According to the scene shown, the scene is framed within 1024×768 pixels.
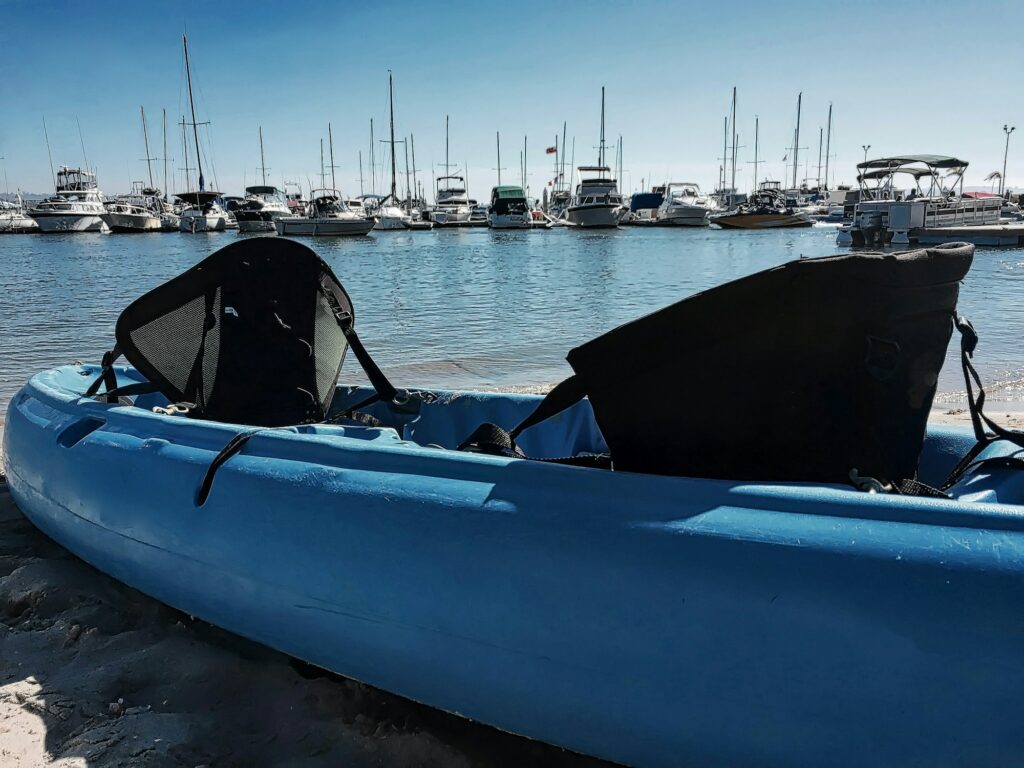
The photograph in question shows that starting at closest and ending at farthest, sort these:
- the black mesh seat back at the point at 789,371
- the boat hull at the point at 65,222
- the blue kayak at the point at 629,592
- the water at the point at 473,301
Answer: the blue kayak at the point at 629,592
the black mesh seat back at the point at 789,371
the water at the point at 473,301
the boat hull at the point at 65,222

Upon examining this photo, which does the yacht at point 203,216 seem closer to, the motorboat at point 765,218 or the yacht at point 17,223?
the yacht at point 17,223

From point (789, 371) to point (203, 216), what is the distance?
56653mm

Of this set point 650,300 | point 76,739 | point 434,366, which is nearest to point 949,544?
point 76,739

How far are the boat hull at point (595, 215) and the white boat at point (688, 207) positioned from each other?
4796 mm

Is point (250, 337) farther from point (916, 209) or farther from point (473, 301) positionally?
point (916, 209)

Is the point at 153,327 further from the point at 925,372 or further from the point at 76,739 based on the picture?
the point at 925,372

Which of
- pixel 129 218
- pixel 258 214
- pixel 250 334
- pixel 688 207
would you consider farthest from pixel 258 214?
pixel 250 334

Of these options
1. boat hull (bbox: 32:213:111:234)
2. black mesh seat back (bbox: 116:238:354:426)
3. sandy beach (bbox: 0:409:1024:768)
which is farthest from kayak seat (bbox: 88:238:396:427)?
boat hull (bbox: 32:213:111:234)

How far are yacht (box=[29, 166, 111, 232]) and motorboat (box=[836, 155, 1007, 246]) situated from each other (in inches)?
1890

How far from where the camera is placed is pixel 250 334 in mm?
3471

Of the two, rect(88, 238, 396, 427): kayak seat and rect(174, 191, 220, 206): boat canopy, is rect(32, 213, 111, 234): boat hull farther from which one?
rect(88, 238, 396, 427): kayak seat

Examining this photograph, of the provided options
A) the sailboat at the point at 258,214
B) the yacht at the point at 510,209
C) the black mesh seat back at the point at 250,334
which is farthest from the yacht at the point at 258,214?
the black mesh seat back at the point at 250,334

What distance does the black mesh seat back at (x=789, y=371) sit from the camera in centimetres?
178

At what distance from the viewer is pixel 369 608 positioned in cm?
203
